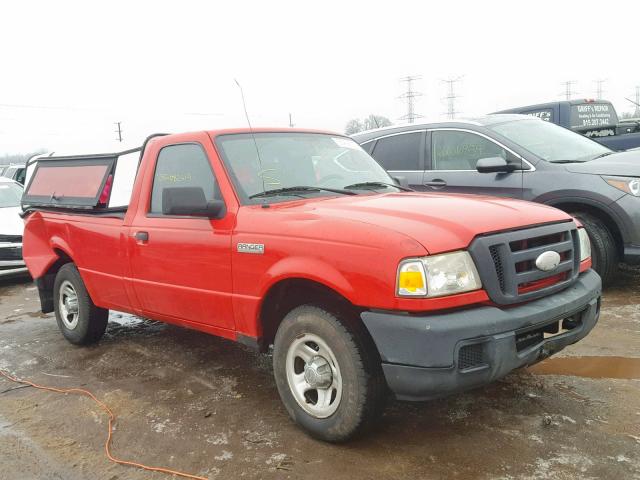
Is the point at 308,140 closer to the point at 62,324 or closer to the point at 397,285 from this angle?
the point at 397,285

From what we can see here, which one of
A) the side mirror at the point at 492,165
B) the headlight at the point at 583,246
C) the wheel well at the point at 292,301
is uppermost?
the side mirror at the point at 492,165

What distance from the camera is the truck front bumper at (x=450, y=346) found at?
2.65m

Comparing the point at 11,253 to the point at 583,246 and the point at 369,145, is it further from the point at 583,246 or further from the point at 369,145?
the point at 583,246

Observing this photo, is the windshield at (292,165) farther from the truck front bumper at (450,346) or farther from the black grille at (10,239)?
the black grille at (10,239)

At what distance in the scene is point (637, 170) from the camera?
18.1ft

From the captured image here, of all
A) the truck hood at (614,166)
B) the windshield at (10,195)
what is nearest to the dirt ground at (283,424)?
the truck hood at (614,166)

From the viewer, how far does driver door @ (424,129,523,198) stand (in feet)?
20.0

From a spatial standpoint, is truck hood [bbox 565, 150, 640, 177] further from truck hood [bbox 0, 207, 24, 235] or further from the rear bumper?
truck hood [bbox 0, 207, 24, 235]

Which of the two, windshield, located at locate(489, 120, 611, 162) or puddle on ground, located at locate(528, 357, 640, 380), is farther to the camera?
windshield, located at locate(489, 120, 611, 162)

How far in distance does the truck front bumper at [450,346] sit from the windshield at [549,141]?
12.2 feet

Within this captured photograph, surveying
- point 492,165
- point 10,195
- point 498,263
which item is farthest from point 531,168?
point 10,195

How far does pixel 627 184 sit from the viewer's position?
5.49 meters

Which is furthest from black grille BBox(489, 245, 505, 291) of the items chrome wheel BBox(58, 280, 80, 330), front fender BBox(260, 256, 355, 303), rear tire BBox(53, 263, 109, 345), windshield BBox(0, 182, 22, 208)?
windshield BBox(0, 182, 22, 208)

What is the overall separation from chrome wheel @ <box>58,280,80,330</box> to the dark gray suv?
12.6 ft
